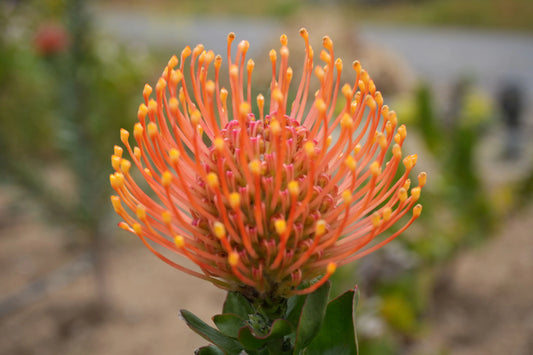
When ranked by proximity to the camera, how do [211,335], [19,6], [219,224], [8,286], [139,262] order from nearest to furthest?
[219,224], [211,335], [8,286], [139,262], [19,6]

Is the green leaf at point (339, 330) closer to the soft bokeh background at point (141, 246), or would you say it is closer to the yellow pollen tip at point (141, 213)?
the yellow pollen tip at point (141, 213)

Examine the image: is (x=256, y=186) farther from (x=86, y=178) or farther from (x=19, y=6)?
(x=19, y=6)

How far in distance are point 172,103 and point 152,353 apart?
3.04 meters

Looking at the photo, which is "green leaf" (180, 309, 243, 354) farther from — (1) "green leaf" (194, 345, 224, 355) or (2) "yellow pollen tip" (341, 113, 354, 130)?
(2) "yellow pollen tip" (341, 113, 354, 130)

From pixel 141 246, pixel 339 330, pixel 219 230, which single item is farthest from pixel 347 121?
pixel 141 246

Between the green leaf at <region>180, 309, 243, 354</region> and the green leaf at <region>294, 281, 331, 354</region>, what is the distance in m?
0.13

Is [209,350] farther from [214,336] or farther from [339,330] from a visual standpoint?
[339,330]

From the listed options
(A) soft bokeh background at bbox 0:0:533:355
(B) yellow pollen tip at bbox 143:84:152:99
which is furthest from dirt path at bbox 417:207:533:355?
(B) yellow pollen tip at bbox 143:84:152:99

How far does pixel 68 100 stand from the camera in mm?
3100

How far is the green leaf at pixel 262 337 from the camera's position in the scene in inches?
31.3

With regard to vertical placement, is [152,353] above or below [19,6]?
below

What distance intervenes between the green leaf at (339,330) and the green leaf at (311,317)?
0.05m

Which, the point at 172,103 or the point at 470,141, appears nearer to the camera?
the point at 172,103

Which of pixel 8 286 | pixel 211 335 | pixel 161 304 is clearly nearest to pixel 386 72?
pixel 161 304
